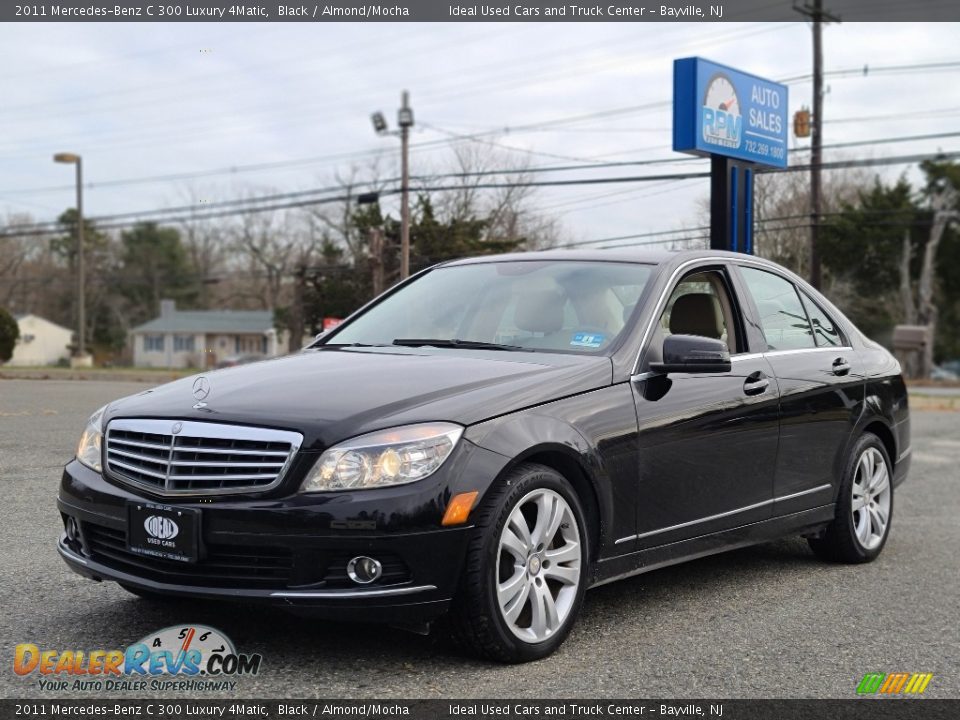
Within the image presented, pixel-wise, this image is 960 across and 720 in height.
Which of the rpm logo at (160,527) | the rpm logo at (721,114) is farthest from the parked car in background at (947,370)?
the rpm logo at (160,527)

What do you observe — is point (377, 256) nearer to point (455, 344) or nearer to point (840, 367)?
point (840, 367)

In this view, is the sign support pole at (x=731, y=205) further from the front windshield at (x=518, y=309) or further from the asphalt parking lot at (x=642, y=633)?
the front windshield at (x=518, y=309)

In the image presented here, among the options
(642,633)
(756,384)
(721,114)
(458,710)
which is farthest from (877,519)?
(721,114)

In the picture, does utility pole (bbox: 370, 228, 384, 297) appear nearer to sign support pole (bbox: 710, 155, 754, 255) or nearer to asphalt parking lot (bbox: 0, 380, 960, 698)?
sign support pole (bbox: 710, 155, 754, 255)

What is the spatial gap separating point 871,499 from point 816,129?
1156 inches

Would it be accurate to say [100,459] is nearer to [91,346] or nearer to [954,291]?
[954,291]

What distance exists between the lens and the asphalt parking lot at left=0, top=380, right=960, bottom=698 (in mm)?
3990

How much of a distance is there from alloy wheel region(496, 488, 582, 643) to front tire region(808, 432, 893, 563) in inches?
98.5

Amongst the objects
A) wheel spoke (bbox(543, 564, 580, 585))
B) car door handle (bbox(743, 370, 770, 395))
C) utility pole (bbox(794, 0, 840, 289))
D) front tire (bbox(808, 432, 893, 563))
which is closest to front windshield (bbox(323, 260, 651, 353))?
car door handle (bbox(743, 370, 770, 395))

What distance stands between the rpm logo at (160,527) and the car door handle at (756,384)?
2.81m

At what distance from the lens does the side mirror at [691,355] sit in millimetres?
4828

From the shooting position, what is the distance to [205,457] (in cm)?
402

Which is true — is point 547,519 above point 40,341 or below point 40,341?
above
